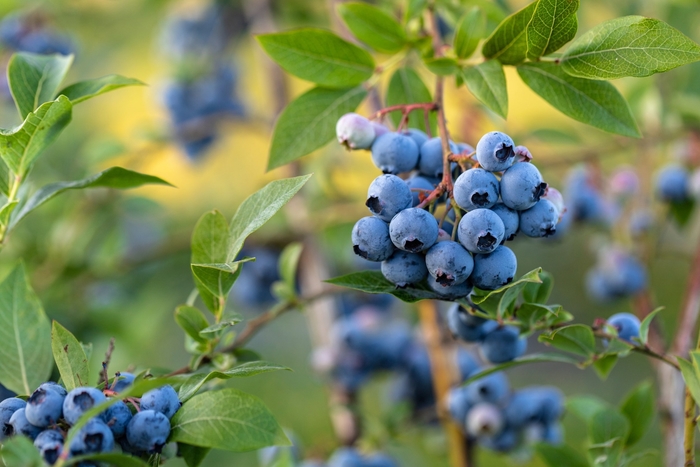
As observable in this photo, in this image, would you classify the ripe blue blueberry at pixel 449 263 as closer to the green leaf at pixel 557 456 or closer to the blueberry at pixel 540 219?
the blueberry at pixel 540 219

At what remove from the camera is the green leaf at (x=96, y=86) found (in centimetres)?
72

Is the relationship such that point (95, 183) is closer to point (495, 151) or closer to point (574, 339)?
point (495, 151)

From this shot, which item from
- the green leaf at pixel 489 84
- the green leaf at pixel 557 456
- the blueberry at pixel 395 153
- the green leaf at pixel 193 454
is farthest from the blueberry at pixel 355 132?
the green leaf at pixel 557 456

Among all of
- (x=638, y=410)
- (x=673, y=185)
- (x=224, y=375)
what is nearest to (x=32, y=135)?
(x=224, y=375)

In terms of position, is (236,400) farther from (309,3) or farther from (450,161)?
(309,3)

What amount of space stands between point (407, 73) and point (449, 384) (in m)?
0.62

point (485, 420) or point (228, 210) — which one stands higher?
point (228, 210)

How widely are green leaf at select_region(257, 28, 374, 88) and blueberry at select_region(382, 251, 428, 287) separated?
0.25 meters

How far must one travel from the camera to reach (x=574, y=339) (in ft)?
2.34

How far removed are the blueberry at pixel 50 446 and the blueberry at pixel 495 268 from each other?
39 cm

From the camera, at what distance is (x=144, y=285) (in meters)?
1.76

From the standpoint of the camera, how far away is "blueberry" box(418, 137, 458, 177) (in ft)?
2.31

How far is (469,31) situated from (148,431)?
0.52 meters

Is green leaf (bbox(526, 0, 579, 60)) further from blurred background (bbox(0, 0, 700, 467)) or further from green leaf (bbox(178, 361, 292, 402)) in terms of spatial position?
green leaf (bbox(178, 361, 292, 402))
